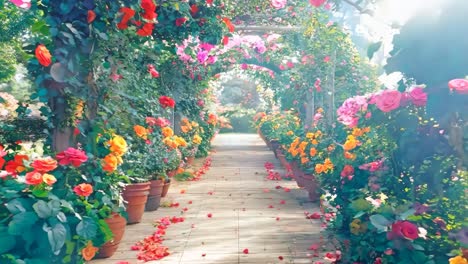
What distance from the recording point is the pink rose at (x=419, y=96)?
96.6 inches

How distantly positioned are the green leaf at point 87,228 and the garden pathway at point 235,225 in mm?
1184

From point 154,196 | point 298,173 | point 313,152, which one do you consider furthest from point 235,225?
point 298,173

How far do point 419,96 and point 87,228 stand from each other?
1974mm

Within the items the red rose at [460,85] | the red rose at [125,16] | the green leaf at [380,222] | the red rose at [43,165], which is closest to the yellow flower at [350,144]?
the green leaf at [380,222]

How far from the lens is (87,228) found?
103 inches

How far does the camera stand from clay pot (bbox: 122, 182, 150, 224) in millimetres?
4727

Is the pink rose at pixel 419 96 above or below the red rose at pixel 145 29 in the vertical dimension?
below

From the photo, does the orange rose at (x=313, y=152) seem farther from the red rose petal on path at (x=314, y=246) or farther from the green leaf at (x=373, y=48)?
the green leaf at (x=373, y=48)

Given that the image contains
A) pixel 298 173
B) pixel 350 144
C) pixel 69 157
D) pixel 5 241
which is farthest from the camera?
pixel 298 173

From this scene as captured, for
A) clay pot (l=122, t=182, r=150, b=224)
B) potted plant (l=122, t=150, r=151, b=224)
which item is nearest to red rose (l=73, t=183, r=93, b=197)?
potted plant (l=122, t=150, r=151, b=224)

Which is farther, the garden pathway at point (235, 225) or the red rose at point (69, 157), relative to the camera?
the garden pathway at point (235, 225)

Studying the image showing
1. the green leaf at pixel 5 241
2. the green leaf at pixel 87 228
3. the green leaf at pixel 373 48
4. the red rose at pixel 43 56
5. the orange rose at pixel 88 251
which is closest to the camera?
the green leaf at pixel 5 241

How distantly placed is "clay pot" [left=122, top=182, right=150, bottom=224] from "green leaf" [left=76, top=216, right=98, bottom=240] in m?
2.01

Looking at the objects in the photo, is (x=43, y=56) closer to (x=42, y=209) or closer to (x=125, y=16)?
(x=125, y=16)
